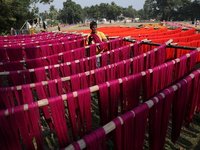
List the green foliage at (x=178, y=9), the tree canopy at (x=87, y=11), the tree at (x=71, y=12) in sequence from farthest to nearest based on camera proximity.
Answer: the tree at (x=71, y=12) → the green foliage at (x=178, y=9) → the tree canopy at (x=87, y=11)

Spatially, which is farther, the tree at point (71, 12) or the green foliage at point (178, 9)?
the tree at point (71, 12)

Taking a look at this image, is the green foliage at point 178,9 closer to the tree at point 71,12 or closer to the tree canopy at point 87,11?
the tree canopy at point 87,11

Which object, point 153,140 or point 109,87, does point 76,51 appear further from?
point 153,140

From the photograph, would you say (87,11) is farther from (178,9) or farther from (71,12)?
(178,9)

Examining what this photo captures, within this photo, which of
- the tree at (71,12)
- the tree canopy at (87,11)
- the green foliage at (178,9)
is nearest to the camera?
the tree canopy at (87,11)

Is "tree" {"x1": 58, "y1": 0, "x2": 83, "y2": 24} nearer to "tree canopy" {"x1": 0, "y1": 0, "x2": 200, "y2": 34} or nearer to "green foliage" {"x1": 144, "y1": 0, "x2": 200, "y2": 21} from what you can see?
"tree canopy" {"x1": 0, "y1": 0, "x2": 200, "y2": 34}

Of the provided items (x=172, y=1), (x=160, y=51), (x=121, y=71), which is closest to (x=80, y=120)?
(x=121, y=71)

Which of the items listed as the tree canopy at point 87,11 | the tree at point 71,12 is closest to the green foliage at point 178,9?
the tree canopy at point 87,11

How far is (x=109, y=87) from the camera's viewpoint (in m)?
1.97

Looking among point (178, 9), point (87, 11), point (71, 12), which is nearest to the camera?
point (178, 9)

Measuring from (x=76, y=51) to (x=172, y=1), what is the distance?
8353 cm

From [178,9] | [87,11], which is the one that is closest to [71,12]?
[87,11]

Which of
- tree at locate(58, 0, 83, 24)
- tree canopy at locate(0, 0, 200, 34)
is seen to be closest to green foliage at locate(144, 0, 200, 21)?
tree canopy at locate(0, 0, 200, 34)

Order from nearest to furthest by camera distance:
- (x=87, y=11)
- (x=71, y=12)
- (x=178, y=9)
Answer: (x=178, y=9) → (x=71, y=12) → (x=87, y=11)
